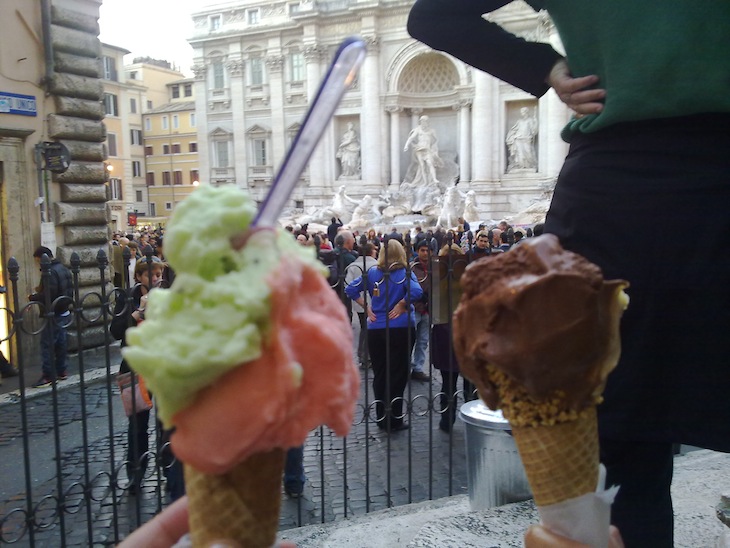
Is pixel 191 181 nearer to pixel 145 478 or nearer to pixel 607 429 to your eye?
pixel 145 478

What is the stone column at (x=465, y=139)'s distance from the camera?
29750mm

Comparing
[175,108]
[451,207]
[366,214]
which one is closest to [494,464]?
[451,207]

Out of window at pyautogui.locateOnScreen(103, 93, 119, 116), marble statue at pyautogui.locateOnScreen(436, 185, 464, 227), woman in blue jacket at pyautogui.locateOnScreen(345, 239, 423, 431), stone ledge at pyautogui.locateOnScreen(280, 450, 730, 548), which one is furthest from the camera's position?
window at pyautogui.locateOnScreen(103, 93, 119, 116)

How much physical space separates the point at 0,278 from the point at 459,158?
24343mm

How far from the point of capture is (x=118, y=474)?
16.3ft

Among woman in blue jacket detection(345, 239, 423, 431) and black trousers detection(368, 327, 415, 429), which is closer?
woman in blue jacket detection(345, 239, 423, 431)

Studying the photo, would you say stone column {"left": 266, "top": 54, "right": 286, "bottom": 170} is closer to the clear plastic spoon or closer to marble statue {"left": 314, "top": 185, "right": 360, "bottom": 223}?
marble statue {"left": 314, "top": 185, "right": 360, "bottom": 223}

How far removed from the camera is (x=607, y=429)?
1518mm

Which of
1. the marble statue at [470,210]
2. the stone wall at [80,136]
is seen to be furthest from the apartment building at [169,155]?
the stone wall at [80,136]

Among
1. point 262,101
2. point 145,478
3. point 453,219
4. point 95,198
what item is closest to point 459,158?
point 453,219

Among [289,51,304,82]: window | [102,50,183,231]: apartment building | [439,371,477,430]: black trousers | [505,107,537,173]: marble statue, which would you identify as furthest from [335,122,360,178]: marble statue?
[439,371,477,430]: black trousers

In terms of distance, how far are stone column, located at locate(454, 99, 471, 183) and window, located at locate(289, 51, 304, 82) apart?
8.91m

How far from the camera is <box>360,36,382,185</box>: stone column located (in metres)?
30.3

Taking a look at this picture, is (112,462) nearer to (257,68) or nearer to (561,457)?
(561,457)
